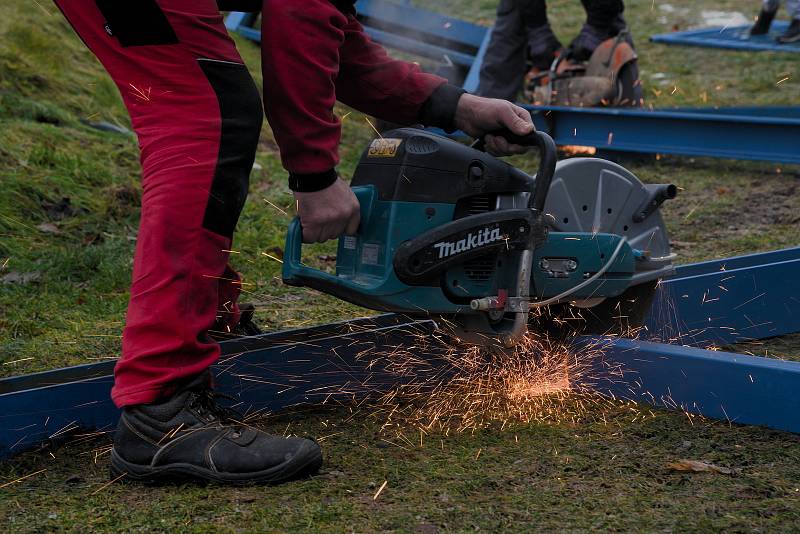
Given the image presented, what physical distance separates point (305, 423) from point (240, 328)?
548 millimetres

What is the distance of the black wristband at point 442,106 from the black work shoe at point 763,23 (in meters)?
7.04

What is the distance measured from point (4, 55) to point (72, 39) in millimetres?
1167

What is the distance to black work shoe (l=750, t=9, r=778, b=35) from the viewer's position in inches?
355

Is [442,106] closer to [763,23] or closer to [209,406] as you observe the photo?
[209,406]

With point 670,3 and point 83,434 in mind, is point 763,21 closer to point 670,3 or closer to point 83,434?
point 670,3

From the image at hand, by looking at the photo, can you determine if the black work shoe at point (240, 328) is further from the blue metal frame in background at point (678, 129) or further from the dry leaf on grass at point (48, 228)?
the blue metal frame in background at point (678, 129)

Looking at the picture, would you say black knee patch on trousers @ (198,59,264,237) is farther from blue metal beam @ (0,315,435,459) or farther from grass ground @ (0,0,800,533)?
grass ground @ (0,0,800,533)

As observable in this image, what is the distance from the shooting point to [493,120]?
9.37ft

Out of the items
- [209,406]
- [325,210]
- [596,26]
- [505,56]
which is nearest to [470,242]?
[325,210]

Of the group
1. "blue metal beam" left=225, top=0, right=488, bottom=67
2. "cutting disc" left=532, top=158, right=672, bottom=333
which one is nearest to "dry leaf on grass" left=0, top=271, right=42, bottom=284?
"cutting disc" left=532, top=158, right=672, bottom=333

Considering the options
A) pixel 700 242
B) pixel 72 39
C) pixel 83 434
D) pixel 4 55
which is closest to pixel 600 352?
pixel 83 434

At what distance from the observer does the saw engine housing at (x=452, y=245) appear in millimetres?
2625

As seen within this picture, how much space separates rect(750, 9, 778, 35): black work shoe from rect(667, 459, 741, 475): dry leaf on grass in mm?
7619

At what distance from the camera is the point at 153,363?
7.55 feet
